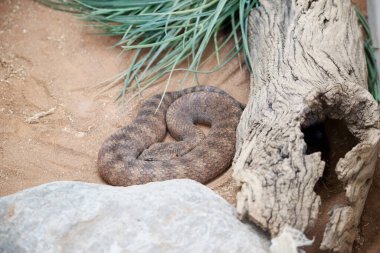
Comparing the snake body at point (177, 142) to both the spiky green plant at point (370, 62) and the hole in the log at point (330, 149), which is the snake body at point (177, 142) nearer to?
the hole in the log at point (330, 149)

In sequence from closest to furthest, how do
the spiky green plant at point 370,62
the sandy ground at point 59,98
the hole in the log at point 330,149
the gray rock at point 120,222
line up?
the gray rock at point 120,222, the hole in the log at point 330,149, the sandy ground at point 59,98, the spiky green plant at point 370,62

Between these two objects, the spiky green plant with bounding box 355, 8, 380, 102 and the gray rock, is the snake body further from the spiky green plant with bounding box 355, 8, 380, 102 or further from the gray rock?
the spiky green plant with bounding box 355, 8, 380, 102

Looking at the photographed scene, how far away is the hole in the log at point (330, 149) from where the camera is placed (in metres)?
3.90

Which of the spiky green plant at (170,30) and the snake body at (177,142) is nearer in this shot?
the snake body at (177,142)

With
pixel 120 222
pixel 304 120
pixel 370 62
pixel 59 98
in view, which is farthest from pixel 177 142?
pixel 370 62

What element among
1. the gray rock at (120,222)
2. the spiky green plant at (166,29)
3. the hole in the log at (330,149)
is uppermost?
the spiky green plant at (166,29)

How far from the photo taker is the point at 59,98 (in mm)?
5246

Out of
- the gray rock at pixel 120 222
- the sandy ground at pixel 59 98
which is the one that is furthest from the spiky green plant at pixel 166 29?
the gray rock at pixel 120 222

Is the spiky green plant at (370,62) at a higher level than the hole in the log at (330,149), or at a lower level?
higher

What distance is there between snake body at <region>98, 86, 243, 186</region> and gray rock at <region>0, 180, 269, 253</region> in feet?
3.39

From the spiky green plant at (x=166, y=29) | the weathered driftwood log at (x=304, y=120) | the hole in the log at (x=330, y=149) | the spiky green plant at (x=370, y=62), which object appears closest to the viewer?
the weathered driftwood log at (x=304, y=120)

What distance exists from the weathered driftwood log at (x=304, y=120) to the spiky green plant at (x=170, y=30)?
1.60 feet

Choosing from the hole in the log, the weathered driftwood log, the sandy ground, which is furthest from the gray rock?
the hole in the log

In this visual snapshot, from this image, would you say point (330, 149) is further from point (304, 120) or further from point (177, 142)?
point (177, 142)
